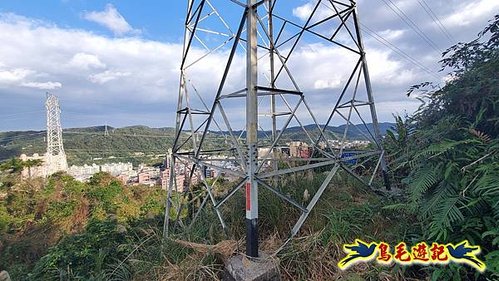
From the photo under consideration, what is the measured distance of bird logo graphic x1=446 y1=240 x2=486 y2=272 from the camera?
182cm

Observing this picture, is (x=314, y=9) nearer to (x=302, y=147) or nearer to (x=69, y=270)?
(x=302, y=147)

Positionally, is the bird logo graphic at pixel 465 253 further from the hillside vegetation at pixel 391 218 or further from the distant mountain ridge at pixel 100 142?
the distant mountain ridge at pixel 100 142

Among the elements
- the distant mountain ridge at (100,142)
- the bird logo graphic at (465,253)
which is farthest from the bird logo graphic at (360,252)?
the distant mountain ridge at (100,142)

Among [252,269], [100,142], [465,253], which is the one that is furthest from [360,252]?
[100,142]

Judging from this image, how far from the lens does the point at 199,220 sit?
13.1 feet

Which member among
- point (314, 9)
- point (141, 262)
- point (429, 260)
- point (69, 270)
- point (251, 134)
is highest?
point (314, 9)

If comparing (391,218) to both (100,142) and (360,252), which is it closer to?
(360,252)

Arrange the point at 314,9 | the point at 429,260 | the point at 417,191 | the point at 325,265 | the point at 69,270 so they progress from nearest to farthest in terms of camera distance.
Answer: the point at 429,260 → the point at 417,191 → the point at 325,265 → the point at 69,270 → the point at 314,9

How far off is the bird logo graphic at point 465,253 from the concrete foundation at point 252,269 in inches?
54.0

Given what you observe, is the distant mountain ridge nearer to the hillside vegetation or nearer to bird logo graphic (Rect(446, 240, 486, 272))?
the hillside vegetation

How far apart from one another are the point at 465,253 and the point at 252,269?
1591 mm

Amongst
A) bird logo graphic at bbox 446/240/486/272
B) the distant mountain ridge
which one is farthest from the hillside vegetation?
the distant mountain ridge

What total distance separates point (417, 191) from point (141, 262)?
2.98m

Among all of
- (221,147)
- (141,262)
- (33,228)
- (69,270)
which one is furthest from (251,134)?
(33,228)
